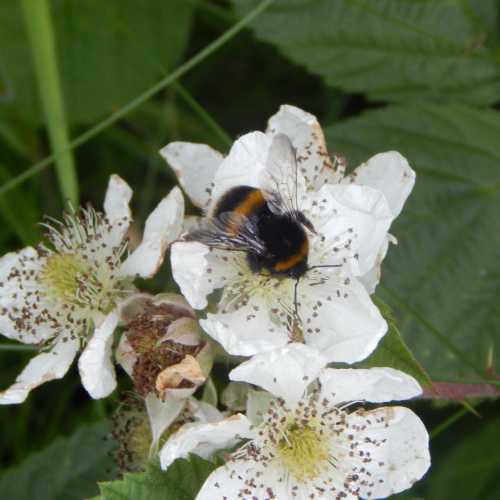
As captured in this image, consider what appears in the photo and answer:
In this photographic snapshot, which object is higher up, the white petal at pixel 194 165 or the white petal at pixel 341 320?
the white petal at pixel 194 165

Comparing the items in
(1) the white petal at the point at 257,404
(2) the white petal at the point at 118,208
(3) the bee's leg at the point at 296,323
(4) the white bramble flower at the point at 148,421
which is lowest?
(4) the white bramble flower at the point at 148,421

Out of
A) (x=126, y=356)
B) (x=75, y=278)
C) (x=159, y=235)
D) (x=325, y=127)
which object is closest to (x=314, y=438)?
(x=126, y=356)

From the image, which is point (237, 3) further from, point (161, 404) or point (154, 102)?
point (161, 404)

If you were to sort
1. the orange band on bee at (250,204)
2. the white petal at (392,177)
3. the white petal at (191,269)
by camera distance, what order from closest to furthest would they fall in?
1. the white petal at (191,269)
2. the orange band on bee at (250,204)
3. the white petal at (392,177)

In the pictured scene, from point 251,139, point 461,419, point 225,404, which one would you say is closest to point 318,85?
point 461,419

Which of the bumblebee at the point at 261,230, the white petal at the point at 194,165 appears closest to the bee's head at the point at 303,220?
the bumblebee at the point at 261,230

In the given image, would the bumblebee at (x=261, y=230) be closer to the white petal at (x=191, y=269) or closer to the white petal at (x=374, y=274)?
the white petal at (x=191, y=269)

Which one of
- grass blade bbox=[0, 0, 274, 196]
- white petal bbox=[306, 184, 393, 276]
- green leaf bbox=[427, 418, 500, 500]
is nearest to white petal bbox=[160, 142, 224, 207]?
white petal bbox=[306, 184, 393, 276]
